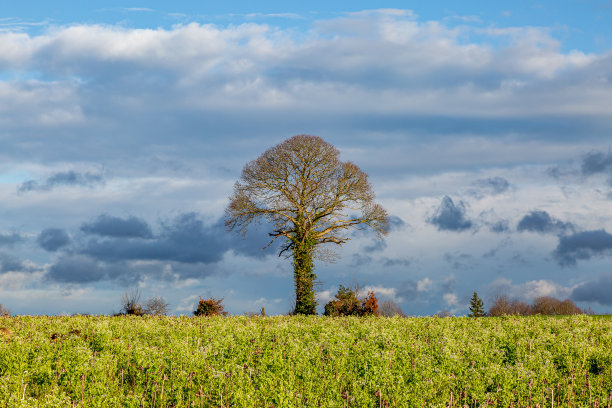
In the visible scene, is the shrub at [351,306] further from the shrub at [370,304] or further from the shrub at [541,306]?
the shrub at [541,306]

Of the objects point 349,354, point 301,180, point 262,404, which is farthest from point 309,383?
point 301,180

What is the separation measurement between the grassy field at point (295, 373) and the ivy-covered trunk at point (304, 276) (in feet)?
80.2

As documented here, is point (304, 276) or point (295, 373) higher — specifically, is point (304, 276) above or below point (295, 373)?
above

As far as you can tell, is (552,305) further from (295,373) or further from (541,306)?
(295,373)

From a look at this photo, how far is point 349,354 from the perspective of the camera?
13844 mm

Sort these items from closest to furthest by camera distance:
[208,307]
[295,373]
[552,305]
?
[295,373] < [208,307] < [552,305]

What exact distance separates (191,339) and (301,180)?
27275 mm

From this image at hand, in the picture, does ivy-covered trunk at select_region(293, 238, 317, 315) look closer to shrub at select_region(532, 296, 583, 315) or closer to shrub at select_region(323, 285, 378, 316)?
shrub at select_region(323, 285, 378, 316)

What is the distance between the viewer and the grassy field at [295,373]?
391 inches

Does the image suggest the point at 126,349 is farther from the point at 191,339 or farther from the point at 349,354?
the point at 349,354

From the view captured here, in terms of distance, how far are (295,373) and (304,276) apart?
96.3 ft

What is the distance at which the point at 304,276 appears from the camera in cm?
4072

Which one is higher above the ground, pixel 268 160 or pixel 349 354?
pixel 268 160

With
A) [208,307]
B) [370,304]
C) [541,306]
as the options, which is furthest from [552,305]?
[208,307]
